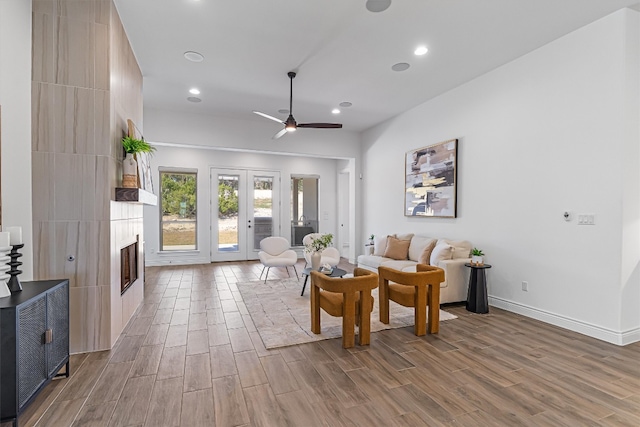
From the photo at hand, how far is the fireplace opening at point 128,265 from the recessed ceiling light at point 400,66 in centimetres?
408

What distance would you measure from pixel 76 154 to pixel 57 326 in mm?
1469

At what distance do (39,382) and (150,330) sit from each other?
1407 millimetres

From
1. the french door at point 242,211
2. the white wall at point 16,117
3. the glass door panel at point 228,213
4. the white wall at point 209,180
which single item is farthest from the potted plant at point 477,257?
the glass door panel at point 228,213

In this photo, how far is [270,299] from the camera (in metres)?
4.64

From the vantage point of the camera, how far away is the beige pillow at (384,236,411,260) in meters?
5.57

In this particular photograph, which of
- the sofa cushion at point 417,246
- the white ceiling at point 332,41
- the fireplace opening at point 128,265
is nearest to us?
the white ceiling at point 332,41

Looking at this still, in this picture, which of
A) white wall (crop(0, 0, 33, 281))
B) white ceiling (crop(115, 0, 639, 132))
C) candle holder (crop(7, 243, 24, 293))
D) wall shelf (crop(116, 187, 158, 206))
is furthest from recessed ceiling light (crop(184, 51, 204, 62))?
candle holder (crop(7, 243, 24, 293))

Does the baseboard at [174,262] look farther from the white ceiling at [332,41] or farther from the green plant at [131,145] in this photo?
the green plant at [131,145]

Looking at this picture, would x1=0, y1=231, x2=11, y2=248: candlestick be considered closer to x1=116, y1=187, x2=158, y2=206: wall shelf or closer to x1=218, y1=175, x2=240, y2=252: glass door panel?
x1=116, y1=187, x2=158, y2=206: wall shelf

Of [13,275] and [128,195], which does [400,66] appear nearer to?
[128,195]

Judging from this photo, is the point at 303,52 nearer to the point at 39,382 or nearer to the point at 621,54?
the point at 621,54

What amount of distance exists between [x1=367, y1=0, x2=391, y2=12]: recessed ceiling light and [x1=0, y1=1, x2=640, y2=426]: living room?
86.5 inches

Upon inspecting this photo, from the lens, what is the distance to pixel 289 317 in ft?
12.7

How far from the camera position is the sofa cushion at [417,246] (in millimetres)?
A: 5237
